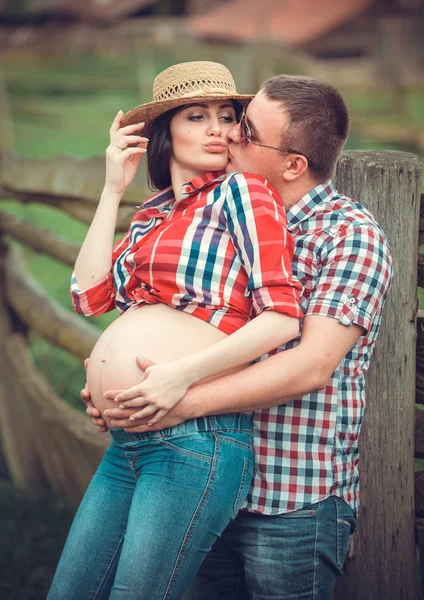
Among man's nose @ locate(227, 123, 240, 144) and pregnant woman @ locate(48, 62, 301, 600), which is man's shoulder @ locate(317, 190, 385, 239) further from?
man's nose @ locate(227, 123, 240, 144)

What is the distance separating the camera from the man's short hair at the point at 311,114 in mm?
2003

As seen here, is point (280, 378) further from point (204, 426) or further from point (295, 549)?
point (295, 549)

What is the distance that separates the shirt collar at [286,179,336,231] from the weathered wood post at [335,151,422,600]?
0.58ft

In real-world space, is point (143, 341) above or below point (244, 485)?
above

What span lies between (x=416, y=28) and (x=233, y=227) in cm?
1253

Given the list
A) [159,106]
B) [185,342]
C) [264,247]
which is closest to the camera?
[264,247]

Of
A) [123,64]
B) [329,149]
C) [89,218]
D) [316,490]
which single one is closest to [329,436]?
[316,490]

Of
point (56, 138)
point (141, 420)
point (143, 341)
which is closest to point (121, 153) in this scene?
point (143, 341)

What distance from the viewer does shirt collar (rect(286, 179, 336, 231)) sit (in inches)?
81.0

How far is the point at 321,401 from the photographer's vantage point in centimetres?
200

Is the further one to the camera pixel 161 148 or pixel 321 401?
pixel 161 148

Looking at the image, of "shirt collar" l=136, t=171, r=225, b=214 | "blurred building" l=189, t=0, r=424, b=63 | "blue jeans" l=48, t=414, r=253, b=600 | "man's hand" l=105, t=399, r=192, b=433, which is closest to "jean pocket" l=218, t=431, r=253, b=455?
"blue jeans" l=48, t=414, r=253, b=600

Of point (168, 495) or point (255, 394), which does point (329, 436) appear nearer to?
point (255, 394)

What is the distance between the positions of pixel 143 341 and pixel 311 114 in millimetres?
756
